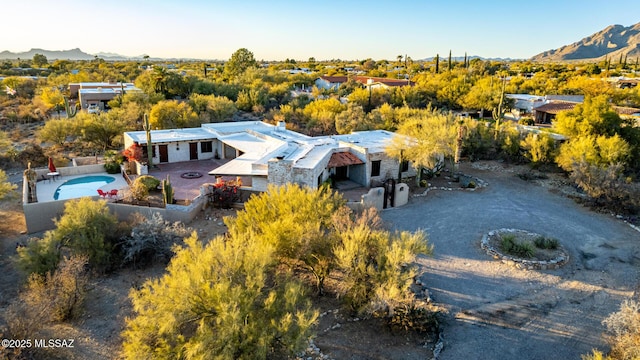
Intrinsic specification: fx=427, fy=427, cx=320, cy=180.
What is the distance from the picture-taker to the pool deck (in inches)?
808

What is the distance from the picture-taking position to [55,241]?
Result: 14.5m

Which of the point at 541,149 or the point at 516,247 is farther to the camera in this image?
the point at 541,149

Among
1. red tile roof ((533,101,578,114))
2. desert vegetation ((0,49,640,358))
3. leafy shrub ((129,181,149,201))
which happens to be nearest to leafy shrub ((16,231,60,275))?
desert vegetation ((0,49,640,358))

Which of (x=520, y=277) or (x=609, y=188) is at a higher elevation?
(x=609, y=188)

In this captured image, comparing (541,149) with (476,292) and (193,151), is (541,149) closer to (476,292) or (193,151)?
(476,292)

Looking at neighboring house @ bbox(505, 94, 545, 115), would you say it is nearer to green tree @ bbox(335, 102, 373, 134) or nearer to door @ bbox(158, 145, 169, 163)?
green tree @ bbox(335, 102, 373, 134)

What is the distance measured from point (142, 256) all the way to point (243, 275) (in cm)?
716

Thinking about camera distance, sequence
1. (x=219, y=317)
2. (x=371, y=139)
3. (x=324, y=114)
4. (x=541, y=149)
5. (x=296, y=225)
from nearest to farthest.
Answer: (x=219, y=317) → (x=296, y=225) → (x=371, y=139) → (x=541, y=149) → (x=324, y=114)

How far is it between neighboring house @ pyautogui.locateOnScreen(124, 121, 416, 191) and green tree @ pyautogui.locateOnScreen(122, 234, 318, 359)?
415 inches

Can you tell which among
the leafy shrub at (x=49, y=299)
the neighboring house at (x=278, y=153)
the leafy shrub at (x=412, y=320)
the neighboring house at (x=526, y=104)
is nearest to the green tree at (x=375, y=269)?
the leafy shrub at (x=412, y=320)

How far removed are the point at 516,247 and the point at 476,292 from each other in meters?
3.87

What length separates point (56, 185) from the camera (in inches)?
876

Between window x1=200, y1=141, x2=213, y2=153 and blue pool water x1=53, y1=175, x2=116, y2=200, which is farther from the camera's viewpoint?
window x1=200, y1=141, x2=213, y2=153

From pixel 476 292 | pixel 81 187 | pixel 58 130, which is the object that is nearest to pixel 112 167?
pixel 81 187
